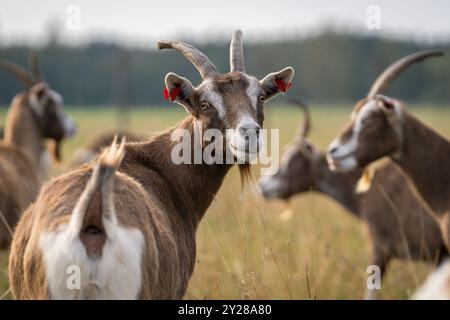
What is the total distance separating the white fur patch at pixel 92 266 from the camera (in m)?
3.03

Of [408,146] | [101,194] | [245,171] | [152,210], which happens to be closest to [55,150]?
[408,146]

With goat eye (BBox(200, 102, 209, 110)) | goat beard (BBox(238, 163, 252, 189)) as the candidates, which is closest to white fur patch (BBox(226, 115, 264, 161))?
goat eye (BBox(200, 102, 209, 110))

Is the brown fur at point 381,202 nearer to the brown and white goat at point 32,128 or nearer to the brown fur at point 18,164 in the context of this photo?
the brown and white goat at point 32,128

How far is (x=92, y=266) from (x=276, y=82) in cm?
248

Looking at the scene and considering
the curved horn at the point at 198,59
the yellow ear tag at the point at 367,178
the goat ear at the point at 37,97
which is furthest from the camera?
the goat ear at the point at 37,97

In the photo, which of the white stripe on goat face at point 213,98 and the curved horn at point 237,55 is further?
the curved horn at point 237,55

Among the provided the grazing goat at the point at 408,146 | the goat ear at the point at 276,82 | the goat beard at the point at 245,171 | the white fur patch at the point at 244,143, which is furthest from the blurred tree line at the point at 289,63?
the white fur patch at the point at 244,143

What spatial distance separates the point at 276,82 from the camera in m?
5.12

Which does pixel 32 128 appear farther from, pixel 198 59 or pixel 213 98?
pixel 213 98

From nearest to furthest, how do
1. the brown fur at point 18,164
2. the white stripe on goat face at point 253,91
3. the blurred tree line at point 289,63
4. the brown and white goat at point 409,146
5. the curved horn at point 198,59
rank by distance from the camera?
1. the white stripe on goat face at point 253,91
2. the curved horn at point 198,59
3. the brown and white goat at point 409,146
4. the brown fur at point 18,164
5. the blurred tree line at point 289,63

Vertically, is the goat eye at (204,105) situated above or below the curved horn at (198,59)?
below

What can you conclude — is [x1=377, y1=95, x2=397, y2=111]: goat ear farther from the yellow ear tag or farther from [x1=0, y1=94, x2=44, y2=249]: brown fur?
[x1=0, y1=94, x2=44, y2=249]: brown fur

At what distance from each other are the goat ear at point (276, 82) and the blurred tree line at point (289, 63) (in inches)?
1493
